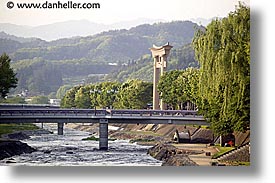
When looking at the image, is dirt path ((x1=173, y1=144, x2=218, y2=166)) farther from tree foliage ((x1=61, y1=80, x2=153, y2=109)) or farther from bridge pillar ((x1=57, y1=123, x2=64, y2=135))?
bridge pillar ((x1=57, y1=123, x2=64, y2=135))

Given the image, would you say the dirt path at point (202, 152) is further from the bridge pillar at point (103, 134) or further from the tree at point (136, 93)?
the bridge pillar at point (103, 134)

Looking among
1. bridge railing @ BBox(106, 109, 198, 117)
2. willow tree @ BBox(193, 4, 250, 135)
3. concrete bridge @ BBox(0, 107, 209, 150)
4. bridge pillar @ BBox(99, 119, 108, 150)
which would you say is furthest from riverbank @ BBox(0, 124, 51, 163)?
willow tree @ BBox(193, 4, 250, 135)

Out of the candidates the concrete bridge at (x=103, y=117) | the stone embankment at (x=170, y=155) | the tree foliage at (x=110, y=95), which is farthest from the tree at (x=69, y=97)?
the stone embankment at (x=170, y=155)

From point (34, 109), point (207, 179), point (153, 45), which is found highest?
point (153, 45)

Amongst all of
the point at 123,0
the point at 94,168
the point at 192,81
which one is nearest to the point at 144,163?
the point at 94,168

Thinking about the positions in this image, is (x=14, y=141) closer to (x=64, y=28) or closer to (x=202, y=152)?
(x=64, y=28)
